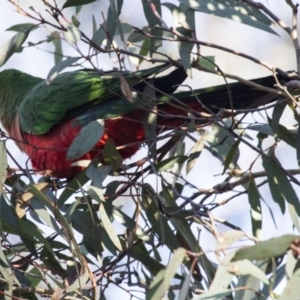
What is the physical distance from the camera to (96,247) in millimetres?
1976

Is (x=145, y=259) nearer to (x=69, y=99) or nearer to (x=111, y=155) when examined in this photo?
(x=111, y=155)

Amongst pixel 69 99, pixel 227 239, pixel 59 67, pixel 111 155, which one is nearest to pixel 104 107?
pixel 69 99

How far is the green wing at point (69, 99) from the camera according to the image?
2.16 m

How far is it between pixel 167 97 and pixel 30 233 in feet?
1.75

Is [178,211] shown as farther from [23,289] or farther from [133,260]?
[23,289]

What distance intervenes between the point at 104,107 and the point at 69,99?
6.3 inches

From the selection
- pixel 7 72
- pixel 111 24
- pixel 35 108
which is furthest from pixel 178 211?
pixel 7 72

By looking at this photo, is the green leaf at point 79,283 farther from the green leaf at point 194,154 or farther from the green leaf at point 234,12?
the green leaf at point 234,12

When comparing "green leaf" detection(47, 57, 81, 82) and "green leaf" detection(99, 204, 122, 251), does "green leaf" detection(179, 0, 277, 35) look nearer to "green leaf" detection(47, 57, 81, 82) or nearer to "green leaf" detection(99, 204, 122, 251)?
"green leaf" detection(47, 57, 81, 82)

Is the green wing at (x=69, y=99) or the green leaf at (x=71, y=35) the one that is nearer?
the green leaf at (x=71, y=35)

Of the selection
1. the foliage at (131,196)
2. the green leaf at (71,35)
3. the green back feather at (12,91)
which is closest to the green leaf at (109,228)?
the foliage at (131,196)

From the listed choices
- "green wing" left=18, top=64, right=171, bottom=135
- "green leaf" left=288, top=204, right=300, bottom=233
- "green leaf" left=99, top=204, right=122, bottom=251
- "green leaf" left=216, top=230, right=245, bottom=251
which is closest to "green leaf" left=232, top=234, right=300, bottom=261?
"green leaf" left=216, top=230, right=245, bottom=251

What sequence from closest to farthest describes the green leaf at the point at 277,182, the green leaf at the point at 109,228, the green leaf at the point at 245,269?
the green leaf at the point at 245,269 → the green leaf at the point at 109,228 → the green leaf at the point at 277,182

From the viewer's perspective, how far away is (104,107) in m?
2.20
